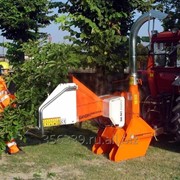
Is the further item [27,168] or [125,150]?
[125,150]

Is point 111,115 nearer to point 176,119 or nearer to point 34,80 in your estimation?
point 176,119

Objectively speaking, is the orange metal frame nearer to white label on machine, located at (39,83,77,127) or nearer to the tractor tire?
white label on machine, located at (39,83,77,127)

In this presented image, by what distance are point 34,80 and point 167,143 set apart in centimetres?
283

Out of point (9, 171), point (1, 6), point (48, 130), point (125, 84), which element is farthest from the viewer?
point (1, 6)

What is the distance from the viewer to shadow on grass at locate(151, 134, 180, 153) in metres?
7.30

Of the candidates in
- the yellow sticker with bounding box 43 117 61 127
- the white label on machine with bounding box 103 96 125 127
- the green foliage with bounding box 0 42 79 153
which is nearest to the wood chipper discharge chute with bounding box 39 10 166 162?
the white label on machine with bounding box 103 96 125 127

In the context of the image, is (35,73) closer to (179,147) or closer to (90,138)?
(90,138)

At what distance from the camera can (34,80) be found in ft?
22.1

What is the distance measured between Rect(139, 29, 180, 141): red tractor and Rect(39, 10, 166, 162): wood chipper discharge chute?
0.62 m

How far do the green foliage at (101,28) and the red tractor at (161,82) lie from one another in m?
1.79

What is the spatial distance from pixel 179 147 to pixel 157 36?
2.08 metres

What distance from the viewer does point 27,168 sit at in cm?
617

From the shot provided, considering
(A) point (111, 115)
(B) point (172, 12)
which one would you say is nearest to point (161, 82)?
(A) point (111, 115)

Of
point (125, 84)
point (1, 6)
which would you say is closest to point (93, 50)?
point (125, 84)
